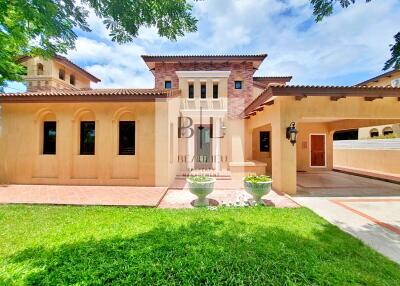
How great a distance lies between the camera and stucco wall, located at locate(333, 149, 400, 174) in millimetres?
14445

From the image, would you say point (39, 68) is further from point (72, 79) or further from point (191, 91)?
point (191, 91)

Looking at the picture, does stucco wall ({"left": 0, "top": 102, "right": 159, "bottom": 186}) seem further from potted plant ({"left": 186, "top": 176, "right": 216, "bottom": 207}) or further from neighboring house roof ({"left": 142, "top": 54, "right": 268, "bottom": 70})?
neighboring house roof ({"left": 142, "top": 54, "right": 268, "bottom": 70})

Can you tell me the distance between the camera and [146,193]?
30.2ft

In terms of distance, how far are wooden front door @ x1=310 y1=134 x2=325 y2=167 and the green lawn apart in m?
12.6

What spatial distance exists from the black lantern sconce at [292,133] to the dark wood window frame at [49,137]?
12081mm

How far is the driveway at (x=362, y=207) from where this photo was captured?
5227 millimetres

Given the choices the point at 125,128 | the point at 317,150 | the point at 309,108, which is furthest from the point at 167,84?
the point at 317,150

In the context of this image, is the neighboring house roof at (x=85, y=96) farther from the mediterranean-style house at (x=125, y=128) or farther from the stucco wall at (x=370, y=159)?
the stucco wall at (x=370, y=159)

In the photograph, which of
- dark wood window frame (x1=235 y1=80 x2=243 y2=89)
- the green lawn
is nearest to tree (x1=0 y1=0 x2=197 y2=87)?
the green lawn

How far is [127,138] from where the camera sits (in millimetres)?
10938

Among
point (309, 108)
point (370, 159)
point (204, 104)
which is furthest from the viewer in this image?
point (370, 159)

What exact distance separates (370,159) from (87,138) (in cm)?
2076

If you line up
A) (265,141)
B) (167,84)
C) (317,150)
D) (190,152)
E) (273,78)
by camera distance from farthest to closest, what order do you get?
1. (273,78)
2. (317,150)
3. (265,141)
4. (167,84)
5. (190,152)

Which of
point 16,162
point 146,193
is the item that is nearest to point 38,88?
point 16,162
